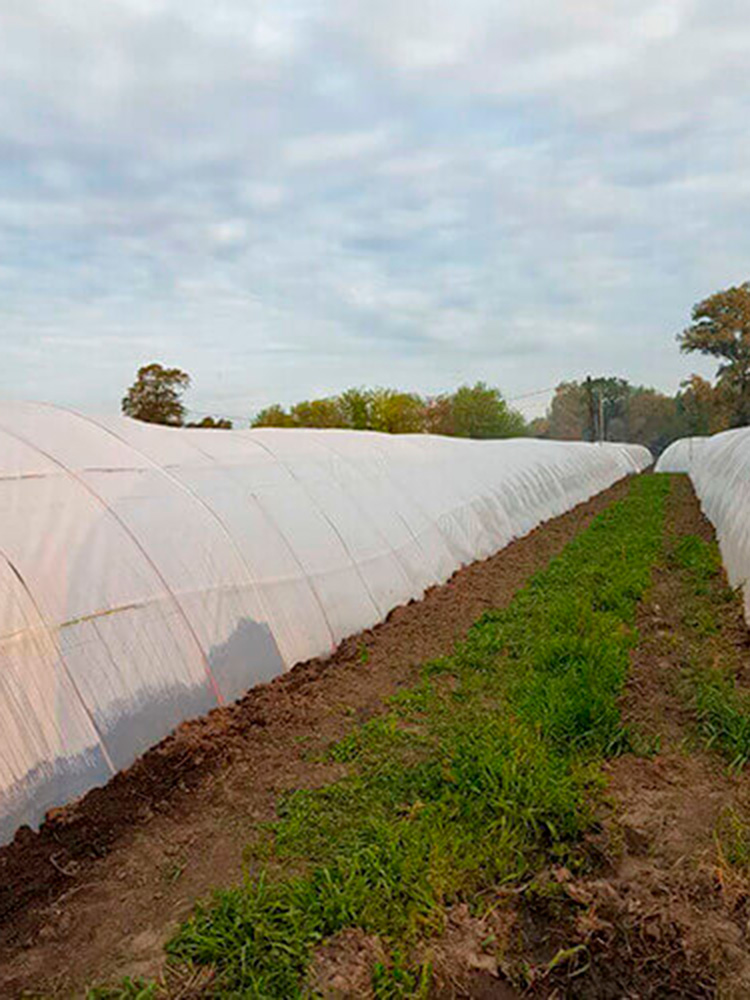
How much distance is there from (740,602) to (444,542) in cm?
381

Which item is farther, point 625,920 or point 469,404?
point 469,404

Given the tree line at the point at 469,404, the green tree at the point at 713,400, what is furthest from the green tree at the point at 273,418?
the green tree at the point at 713,400

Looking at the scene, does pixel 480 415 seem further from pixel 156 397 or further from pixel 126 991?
pixel 126 991

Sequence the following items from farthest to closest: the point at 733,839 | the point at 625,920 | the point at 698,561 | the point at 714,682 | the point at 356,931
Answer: the point at 698,561, the point at 714,682, the point at 733,839, the point at 625,920, the point at 356,931

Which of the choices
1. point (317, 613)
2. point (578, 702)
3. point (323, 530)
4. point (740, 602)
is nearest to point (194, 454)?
point (323, 530)

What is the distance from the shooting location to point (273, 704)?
5.03m

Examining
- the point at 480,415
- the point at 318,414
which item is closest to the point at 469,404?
the point at 480,415

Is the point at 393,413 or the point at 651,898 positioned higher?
the point at 393,413

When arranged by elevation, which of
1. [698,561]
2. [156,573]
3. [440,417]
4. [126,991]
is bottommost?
[698,561]

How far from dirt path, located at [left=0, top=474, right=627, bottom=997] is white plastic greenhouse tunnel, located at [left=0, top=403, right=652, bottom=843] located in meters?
0.21

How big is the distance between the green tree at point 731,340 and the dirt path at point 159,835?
5208 cm

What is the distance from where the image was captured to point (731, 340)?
168ft

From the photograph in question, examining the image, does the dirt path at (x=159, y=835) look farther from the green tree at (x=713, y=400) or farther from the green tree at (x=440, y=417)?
the green tree at (x=440, y=417)

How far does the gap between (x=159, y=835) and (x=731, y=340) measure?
2206 inches
